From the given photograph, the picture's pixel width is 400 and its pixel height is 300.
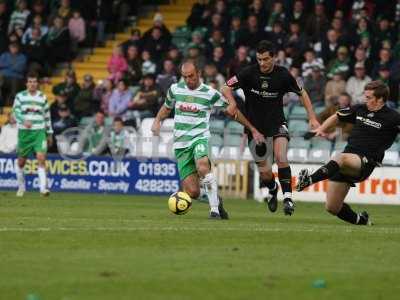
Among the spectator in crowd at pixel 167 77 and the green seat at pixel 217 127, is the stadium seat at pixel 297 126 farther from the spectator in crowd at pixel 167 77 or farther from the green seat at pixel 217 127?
the spectator in crowd at pixel 167 77

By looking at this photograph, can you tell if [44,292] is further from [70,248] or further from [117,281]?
[70,248]

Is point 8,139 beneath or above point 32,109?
beneath

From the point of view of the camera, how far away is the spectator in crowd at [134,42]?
32.6 meters

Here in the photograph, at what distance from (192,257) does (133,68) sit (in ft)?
66.6

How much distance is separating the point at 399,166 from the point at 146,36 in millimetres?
9391

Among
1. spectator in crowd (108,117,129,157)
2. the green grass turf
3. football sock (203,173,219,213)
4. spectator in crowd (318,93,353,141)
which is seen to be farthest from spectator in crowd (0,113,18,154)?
football sock (203,173,219,213)

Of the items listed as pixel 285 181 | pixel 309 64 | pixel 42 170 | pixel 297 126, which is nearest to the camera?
pixel 285 181

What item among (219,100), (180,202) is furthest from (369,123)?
(180,202)

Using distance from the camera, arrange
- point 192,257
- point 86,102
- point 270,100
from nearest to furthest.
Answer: point 192,257 → point 270,100 → point 86,102

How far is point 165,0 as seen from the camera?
118 feet

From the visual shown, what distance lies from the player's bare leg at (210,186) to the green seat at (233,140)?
36.2 feet

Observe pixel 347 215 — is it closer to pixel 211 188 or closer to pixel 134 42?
pixel 211 188

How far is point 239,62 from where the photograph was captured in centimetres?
2955

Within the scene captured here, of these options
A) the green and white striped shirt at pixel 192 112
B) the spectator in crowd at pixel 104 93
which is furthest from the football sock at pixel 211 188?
the spectator in crowd at pixel 104 93
